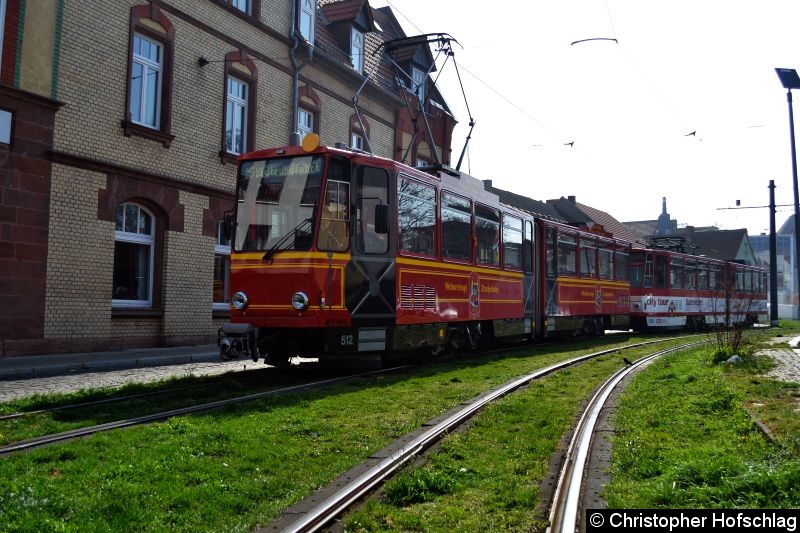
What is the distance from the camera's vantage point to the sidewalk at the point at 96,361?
37.1 feet

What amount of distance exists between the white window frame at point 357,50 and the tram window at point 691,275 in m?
15.4

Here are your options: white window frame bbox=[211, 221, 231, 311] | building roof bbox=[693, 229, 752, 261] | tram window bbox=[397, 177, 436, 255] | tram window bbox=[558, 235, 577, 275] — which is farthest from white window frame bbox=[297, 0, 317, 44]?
building roof bbox=[693, 229, 752, 261]

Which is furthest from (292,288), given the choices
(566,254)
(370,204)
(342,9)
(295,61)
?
(342,9)

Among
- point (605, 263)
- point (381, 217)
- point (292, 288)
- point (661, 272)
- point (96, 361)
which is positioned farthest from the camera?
point (661, 272)

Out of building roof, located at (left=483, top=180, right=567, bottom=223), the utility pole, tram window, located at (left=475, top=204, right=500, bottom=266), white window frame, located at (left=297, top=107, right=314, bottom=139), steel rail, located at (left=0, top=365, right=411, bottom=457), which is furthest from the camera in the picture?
building roof, located at (left=483, top=180, right=567, bottom=223)

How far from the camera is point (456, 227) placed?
44.0 feet

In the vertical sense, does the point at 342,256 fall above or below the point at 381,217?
below

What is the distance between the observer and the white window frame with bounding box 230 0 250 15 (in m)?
19.0

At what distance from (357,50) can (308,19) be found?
2828 millimetres

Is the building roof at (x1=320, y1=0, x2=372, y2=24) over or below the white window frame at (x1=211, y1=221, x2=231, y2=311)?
over

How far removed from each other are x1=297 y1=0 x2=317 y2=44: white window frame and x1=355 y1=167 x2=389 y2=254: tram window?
12.3m

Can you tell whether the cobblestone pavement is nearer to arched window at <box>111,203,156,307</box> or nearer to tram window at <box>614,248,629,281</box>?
arched window at <box>111,203,156,307</box>

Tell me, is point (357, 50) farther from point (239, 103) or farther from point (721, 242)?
point (721, 242)

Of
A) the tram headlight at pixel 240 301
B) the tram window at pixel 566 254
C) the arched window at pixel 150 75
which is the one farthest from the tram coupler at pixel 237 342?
the tram window at pixel 566 254
